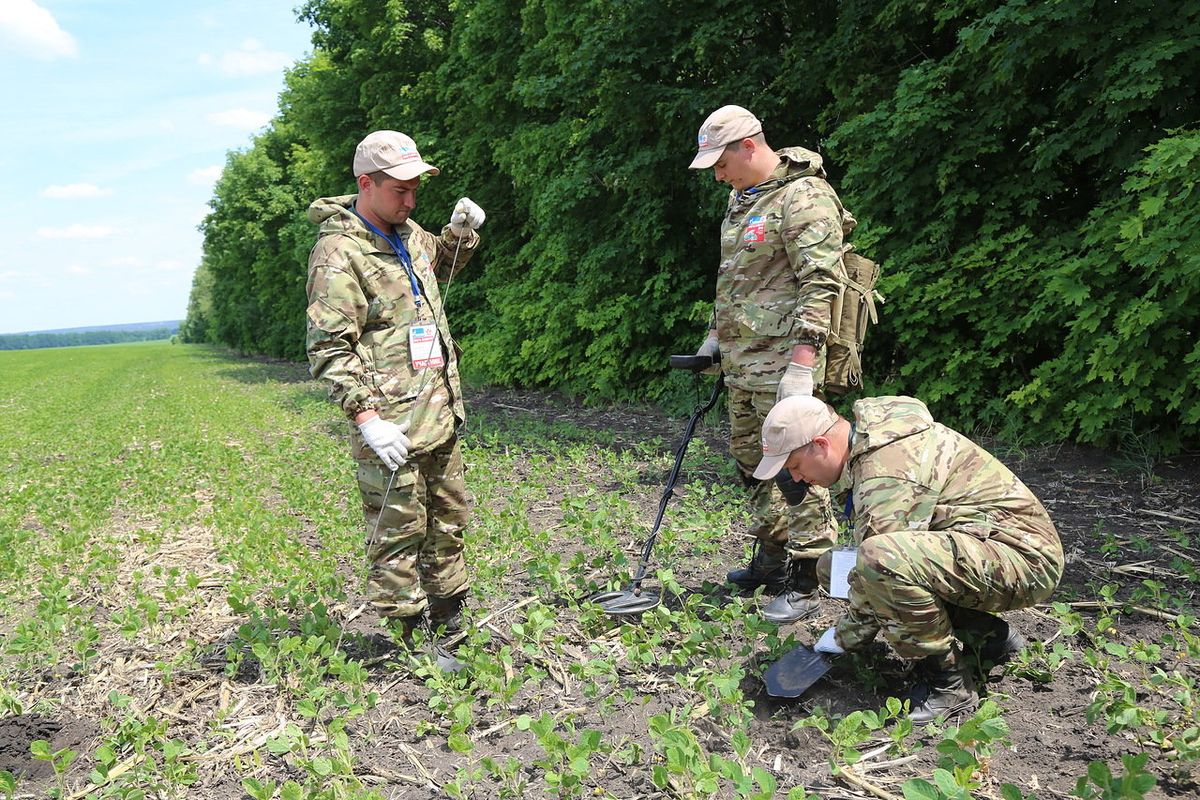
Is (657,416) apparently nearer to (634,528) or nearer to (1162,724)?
(634,528)

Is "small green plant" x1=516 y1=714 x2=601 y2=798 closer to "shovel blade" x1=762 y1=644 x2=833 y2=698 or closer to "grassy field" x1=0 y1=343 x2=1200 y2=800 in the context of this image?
"grassy field" x1=0 y1=343 x2=1200 y2=800

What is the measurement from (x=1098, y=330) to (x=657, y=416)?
5.15 metres

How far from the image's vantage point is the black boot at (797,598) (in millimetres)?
3926

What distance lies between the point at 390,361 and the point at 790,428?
1.71 metres

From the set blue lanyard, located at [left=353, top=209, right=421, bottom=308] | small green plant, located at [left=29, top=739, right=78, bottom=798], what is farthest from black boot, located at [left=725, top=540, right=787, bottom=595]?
small green plant, located at [left=29, top=739, right=78, bottom=798]

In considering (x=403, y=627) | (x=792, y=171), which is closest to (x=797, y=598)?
(x=403, y=627)

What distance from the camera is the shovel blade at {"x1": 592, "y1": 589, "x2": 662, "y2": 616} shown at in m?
4.00

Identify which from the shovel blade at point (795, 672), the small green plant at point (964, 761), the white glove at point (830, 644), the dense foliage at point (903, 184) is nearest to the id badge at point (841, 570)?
the white glove at point (830, 644)

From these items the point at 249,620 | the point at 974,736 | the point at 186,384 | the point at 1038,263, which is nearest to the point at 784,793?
the point at 974,736

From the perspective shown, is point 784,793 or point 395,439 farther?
point 395,439

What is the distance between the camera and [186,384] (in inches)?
957

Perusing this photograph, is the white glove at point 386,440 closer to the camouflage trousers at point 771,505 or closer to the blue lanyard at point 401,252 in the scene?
the blue lanyard at point 401,252

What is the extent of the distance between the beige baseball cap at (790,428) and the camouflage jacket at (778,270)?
2.34ft

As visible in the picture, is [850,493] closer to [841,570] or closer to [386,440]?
[841,570]
